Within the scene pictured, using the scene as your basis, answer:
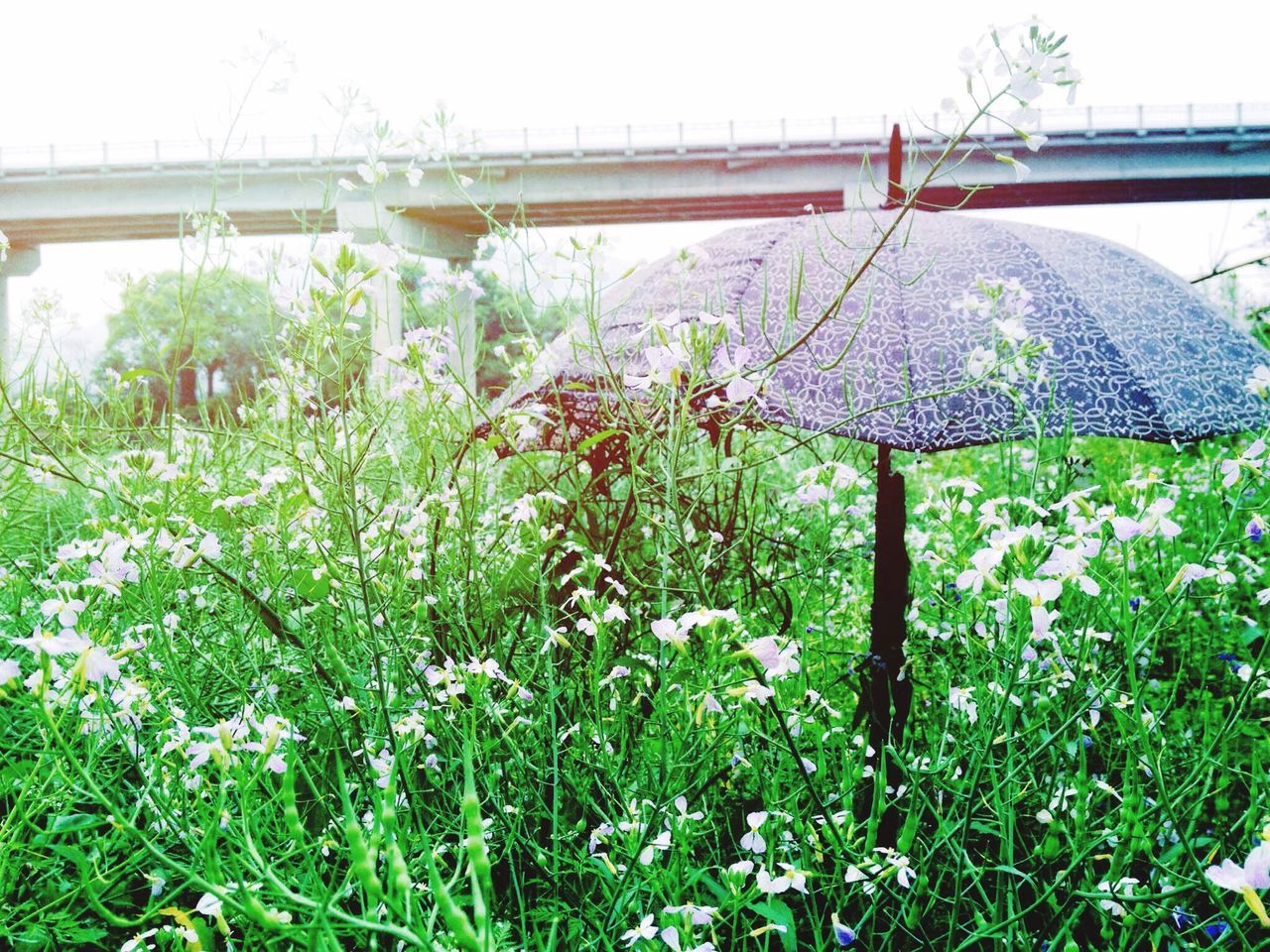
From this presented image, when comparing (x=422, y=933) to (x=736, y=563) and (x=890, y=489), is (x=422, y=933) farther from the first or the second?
(x=736, y=563)

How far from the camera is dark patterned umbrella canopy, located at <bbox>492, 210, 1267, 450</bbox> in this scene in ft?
6.51

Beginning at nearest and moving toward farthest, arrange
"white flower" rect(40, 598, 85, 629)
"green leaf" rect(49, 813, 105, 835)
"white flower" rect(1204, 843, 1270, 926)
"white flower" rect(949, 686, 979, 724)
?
"white flower" rect(1204, 843, 1270, 926)
"white flower" rect(40, 598, 85, 629)
"green leaf" rect(49, 813, 105, 835)
"white flower" rect(949, 686, 979, 724)

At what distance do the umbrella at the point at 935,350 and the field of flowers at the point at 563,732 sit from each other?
15 cm

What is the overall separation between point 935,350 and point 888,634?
0.66 m

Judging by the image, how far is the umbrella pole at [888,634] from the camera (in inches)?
75.4

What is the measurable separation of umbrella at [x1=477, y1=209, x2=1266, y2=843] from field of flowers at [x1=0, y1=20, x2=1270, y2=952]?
15cm

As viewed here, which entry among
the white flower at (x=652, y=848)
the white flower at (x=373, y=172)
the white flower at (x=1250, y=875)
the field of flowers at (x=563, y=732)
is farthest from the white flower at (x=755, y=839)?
the white flower at (x=373, y=172)

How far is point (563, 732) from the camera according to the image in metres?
1.85

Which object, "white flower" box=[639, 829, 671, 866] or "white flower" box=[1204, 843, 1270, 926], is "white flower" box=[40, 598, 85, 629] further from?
"white flower" box=[1204, 843, 1270, 926]

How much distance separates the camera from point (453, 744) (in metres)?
1.60

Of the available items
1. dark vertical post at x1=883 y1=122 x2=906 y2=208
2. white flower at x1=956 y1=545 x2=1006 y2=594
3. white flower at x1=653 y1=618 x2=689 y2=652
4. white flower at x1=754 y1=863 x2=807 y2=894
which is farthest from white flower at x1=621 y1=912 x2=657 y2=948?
dark vertical post at x1=883 y1=122 x2=906 y2=208

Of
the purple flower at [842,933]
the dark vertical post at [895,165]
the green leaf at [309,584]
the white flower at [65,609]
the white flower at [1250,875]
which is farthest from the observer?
the dark vertical post at [895,165]

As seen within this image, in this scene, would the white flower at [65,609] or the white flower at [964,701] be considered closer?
the white flower at [65,609]

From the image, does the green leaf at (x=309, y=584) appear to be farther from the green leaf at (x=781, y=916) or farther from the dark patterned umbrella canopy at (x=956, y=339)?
the green leaf at (x=781, y=916)
